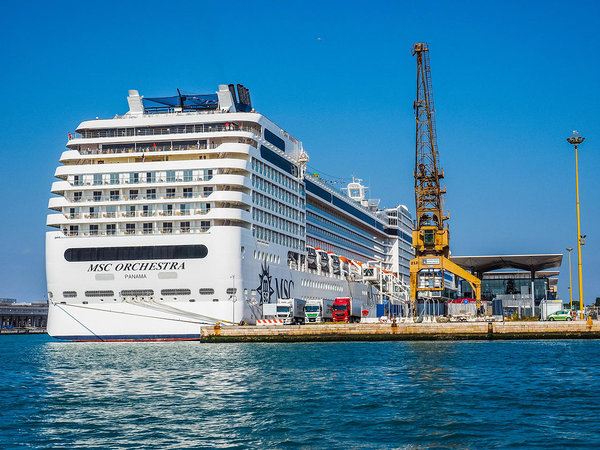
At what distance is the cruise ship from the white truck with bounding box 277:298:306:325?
1.22m

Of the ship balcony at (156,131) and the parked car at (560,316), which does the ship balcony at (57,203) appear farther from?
the parked car at (560,316)

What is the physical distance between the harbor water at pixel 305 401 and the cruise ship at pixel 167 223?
14872mm

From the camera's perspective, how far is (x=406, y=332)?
63.9m

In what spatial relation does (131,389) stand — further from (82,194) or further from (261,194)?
(261,194)

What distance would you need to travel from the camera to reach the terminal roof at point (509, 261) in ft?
386

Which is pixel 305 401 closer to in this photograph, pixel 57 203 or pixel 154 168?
pixel 154 168

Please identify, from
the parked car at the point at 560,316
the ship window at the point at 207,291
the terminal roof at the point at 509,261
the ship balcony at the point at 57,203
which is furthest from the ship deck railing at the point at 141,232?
the terminal roof at the point at 509,261

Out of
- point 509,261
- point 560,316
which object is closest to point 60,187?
point 560,316

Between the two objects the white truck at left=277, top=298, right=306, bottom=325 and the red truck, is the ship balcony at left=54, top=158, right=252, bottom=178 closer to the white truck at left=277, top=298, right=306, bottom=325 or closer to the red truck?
the white truck at left=277, top=298, right=306, bottom=325

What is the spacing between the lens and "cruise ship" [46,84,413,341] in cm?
6181

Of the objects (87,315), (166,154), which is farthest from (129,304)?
(166,154)

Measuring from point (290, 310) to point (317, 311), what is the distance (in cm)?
875

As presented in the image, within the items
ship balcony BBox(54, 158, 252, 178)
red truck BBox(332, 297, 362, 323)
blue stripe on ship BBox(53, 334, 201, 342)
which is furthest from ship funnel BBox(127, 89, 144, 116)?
red truck BBox(332, 297, 362, 323)

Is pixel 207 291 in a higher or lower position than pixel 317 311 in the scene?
higher
